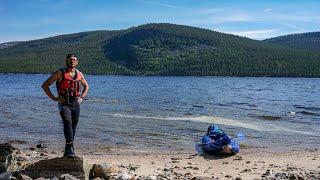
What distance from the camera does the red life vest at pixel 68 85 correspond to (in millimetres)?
13320

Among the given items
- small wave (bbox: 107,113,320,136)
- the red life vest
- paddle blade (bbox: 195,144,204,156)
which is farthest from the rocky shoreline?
small wave (bbox: 107,113,320,136)

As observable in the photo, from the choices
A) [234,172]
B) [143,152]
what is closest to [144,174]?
[234,172]

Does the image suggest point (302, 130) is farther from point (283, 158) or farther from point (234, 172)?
point (234, 172)

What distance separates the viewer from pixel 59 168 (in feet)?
43.7

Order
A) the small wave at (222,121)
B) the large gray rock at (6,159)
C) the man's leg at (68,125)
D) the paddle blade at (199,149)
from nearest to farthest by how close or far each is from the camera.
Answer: the man's leg at (68,125) → the large gray rock at (6,159) → the paddle blade at (199,149) → the small wave at (222,121)

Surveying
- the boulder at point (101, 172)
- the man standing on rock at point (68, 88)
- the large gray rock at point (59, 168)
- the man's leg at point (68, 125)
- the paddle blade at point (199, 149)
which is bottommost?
the paddle blade at point (199, 149)

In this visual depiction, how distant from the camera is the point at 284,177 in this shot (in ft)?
47.9

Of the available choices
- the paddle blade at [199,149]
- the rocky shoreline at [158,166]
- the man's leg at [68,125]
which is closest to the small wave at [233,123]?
the rocky shoreline at [158,166]

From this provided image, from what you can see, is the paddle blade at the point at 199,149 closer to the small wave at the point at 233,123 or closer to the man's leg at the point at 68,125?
the man's leg at the point at 68,125

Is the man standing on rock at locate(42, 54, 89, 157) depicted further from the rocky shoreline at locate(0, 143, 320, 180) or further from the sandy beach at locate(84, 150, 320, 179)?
the sandy beach at locate(84, 150, 320, 179)

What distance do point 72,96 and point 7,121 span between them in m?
20.7

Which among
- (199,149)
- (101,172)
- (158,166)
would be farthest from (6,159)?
(199,149)

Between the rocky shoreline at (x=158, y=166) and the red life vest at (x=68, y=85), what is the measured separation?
1697 mm

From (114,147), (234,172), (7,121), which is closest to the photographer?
(234,172)
